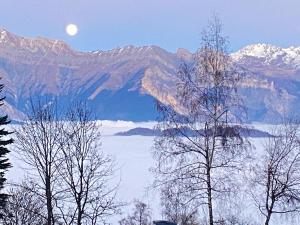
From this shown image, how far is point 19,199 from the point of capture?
4831 cm

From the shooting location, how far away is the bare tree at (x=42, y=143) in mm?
27172

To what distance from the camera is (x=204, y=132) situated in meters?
25.8

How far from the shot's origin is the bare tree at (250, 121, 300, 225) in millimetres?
29422

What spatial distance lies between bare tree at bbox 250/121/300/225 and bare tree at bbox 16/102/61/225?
10.7m

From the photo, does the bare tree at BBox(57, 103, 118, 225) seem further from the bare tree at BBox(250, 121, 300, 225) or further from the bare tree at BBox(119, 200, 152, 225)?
the bare tree at BBox(119, 200, 152, 225)

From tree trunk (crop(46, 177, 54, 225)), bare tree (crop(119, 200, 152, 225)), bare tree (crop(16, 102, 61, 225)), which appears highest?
bare tree (crop(16, 102, 61, 225))

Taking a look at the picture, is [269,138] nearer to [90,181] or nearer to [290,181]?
[290,181]

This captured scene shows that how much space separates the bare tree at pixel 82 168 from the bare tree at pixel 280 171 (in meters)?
8.38

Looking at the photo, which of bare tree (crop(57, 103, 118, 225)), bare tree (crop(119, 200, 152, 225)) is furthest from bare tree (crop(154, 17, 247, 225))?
bare tree (crop(119, 200, 152, 225))

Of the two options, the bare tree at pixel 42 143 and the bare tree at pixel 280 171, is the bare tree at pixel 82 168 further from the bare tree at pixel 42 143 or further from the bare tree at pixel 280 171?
the bare tree at pixel 280 171

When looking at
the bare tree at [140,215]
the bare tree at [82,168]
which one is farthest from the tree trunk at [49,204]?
the bare tree at [140,215]

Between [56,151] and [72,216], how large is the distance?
11.2ft

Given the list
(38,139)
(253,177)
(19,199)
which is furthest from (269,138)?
(19,199)

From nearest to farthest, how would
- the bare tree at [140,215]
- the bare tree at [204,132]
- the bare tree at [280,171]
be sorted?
the bare tree at [204,132], the bare tree at [280,171], the bare tree at [140,215]
